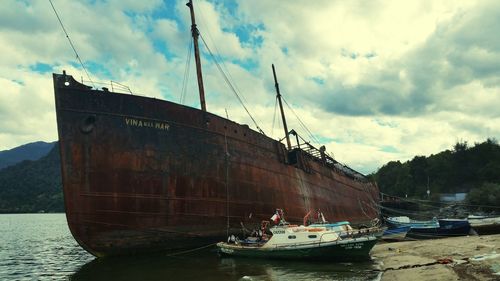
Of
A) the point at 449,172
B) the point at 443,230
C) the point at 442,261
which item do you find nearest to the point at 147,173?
the point at 442,261

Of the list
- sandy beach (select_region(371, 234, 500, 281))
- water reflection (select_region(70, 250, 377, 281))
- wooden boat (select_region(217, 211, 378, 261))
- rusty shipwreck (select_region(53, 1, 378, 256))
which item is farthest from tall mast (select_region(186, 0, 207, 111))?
sandy beach (select_region(371, 234, 500, 281))

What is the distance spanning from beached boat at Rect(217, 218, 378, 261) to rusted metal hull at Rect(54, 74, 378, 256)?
293 centimetres

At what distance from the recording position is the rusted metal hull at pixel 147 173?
18719 millimetres

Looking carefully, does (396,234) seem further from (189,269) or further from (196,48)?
(196,48)

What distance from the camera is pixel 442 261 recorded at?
16.0 meters

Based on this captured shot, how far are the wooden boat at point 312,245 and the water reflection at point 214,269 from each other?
44 centimetres

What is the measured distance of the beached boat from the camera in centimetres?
1859

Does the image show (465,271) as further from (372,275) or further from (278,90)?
(278,90)

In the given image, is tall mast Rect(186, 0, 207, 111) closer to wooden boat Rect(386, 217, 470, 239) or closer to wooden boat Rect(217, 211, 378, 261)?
wooden boat Rect(217, 211, 378, 261)

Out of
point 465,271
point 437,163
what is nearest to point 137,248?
point 465,271

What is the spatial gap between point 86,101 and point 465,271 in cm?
1755

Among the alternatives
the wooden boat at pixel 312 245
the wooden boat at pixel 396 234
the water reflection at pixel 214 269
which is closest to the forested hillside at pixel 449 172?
the wooden boat at pixel 396 234

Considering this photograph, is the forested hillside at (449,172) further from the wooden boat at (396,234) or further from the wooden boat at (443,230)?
the wooden boat at (443,230)

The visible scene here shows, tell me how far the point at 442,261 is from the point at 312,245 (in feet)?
18.4
